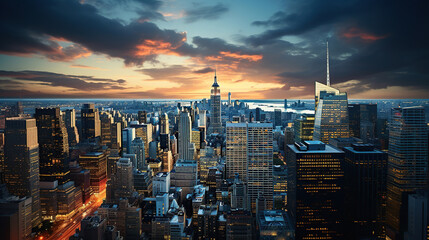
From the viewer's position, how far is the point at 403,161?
1332 cm

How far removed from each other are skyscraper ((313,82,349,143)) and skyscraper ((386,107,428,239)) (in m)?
8.03

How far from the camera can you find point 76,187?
2097 cm

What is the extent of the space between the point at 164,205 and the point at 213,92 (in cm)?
2928

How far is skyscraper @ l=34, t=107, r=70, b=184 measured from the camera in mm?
19469

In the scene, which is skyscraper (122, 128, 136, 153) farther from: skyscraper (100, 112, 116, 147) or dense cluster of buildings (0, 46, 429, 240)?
dense cluster of buildings (0, 46, 429, 240)

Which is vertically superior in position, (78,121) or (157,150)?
(78,121)

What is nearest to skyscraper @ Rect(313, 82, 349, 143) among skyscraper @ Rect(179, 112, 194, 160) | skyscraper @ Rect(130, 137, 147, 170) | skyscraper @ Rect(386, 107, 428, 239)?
skyscraper @ Rect(386, 107, 428, 239)

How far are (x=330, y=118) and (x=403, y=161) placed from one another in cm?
1022

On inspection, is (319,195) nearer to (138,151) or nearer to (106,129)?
(138,151)

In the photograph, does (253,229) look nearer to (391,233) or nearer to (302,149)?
(302,149)

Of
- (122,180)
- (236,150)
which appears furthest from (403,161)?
(122,180)

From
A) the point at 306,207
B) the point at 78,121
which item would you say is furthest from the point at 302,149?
the point at 78,121

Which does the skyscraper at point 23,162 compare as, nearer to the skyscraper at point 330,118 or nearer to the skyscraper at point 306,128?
the skyscraper at point 330,118

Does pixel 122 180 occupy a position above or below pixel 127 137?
below
